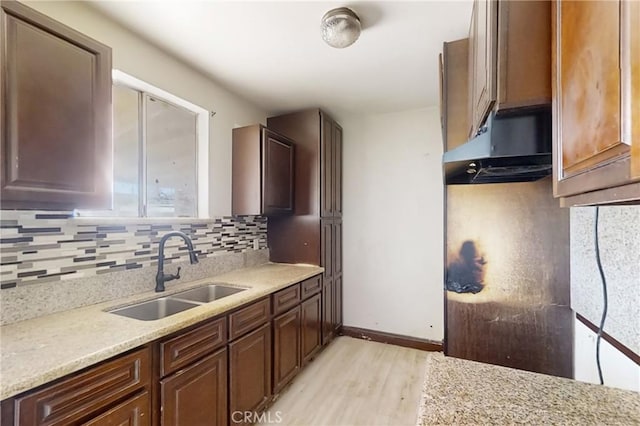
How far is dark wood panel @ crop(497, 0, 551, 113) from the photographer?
0.75 metres

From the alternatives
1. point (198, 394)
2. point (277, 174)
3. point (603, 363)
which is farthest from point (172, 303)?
point (603, 363)

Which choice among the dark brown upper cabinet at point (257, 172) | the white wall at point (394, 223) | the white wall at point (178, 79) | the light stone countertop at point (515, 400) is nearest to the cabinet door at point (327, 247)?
the white wall at point (394, 223)

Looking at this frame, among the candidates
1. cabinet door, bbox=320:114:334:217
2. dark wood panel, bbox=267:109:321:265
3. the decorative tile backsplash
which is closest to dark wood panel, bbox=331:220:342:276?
cabinet door, bbox=320:114:334:217

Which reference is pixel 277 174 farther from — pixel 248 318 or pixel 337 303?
pixel 337 303

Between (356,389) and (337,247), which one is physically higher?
(337,247)

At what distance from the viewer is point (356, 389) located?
233 centimetres

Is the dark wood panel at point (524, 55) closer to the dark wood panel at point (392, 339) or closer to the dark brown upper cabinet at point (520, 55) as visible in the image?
the dark brown upper cabinet at point (520, 55)

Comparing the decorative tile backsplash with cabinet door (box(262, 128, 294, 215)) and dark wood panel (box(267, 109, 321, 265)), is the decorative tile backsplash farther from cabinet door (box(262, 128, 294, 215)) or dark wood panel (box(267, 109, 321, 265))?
dark wood panel (box(267, 109, 321, 265))

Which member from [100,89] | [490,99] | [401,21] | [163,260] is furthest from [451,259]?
[100,89]

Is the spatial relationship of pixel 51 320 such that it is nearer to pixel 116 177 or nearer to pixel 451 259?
pixel 116 177

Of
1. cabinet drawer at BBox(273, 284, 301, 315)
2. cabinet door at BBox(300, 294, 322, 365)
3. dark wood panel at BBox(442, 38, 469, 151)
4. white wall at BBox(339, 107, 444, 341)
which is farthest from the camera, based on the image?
white wall at BBox(339, 107, 444, 341)

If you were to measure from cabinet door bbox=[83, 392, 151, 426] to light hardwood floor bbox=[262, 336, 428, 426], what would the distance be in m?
0.99

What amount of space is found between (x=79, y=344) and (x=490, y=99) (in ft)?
5.33

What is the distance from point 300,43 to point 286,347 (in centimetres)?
219
